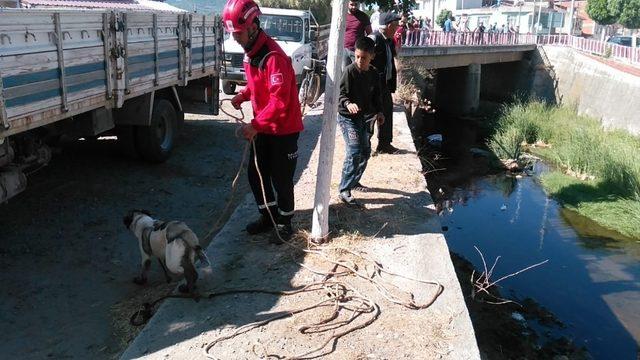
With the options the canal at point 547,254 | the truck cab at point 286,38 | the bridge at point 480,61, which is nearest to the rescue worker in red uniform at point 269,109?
the canal at point 547,254

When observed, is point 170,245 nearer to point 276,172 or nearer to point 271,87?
point 276,172

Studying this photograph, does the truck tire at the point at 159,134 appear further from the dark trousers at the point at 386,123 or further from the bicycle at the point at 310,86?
the bicycle at the point at 310,86

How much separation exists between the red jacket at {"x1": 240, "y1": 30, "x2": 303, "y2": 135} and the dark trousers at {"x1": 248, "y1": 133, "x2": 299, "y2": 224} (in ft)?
0.42

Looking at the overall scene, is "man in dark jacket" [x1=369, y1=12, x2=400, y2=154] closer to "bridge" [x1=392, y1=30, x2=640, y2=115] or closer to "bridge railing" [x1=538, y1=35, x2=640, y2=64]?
"bridge" [x1=392, y1=30, x2=640, y2=115]

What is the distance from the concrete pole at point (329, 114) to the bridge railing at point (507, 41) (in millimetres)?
17254

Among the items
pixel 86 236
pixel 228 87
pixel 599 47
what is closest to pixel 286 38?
pixel 228 87

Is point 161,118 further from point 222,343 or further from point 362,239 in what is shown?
point 222,343

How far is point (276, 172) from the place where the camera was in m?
4.34

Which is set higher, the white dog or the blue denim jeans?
the blue denim jeans

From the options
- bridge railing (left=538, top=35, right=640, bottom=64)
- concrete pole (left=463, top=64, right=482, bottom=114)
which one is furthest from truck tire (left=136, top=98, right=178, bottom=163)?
bridge railing (left=538, top=35, right=640, bottom=64)

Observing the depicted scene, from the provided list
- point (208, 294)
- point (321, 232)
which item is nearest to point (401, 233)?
point (321, 232)

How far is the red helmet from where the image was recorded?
12.5 feet

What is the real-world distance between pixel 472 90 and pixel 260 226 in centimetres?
2200

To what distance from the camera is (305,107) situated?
456 inches
